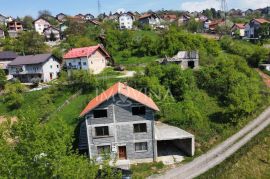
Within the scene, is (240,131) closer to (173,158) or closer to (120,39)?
(173,158)

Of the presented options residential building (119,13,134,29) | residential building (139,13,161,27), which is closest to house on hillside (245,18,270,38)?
residential building (139,13,161,27)

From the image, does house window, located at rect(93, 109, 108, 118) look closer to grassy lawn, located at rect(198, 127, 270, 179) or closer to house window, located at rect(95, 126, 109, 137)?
house window, located at rect(95, 126, 109, 137)

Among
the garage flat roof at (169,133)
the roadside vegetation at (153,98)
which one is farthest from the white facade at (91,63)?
the garage flat roof at (169,133)

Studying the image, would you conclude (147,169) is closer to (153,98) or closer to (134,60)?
(153,98)

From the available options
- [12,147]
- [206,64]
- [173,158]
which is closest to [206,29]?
[206,64]

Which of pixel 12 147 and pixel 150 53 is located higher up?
pixel 150 53

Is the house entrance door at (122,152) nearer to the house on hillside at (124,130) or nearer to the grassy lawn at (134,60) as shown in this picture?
the house on hillside at (124,130)
